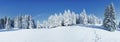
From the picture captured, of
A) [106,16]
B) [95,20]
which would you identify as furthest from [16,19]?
[106,16]

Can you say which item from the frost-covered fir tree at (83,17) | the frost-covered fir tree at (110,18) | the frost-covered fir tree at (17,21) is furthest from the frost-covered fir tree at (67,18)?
the frost-covered fir tree at (110,18)

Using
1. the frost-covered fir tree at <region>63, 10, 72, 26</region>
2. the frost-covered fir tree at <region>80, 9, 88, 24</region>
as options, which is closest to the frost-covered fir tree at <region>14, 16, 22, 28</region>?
the frost-covered fir tree at <region>63, 10, 72, 26</region>

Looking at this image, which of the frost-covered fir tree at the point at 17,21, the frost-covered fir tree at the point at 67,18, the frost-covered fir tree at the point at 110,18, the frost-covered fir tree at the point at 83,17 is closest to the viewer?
the frost-covered fir tree at the point at 110,18

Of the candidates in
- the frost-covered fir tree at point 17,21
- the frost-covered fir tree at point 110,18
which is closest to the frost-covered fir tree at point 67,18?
the frost-covered fir tree at point 17,21

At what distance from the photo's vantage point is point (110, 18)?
78312 mm

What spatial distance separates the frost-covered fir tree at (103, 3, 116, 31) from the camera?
76375mm

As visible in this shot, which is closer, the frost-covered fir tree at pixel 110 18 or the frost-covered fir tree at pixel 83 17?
the frost-covered fir tree at pixel 110 18

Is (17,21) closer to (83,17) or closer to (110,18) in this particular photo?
(83,17)

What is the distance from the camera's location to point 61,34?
6762cm

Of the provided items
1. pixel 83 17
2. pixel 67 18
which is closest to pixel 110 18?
pixel 67 18

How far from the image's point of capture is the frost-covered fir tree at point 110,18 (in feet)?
251

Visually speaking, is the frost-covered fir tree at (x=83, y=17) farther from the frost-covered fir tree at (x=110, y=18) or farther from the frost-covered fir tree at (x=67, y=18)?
the frost-covered fir tree at (x=110, y=18)

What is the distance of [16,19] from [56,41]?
3823 inches

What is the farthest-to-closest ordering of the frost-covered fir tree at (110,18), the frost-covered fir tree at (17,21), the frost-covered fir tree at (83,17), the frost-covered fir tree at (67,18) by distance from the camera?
the frost-covered fir tree at (17,21), the frost-covered fir tree at (83,17), the frost-covered fir tree at (67,18), the frost-covered fir tree at (110,18)
